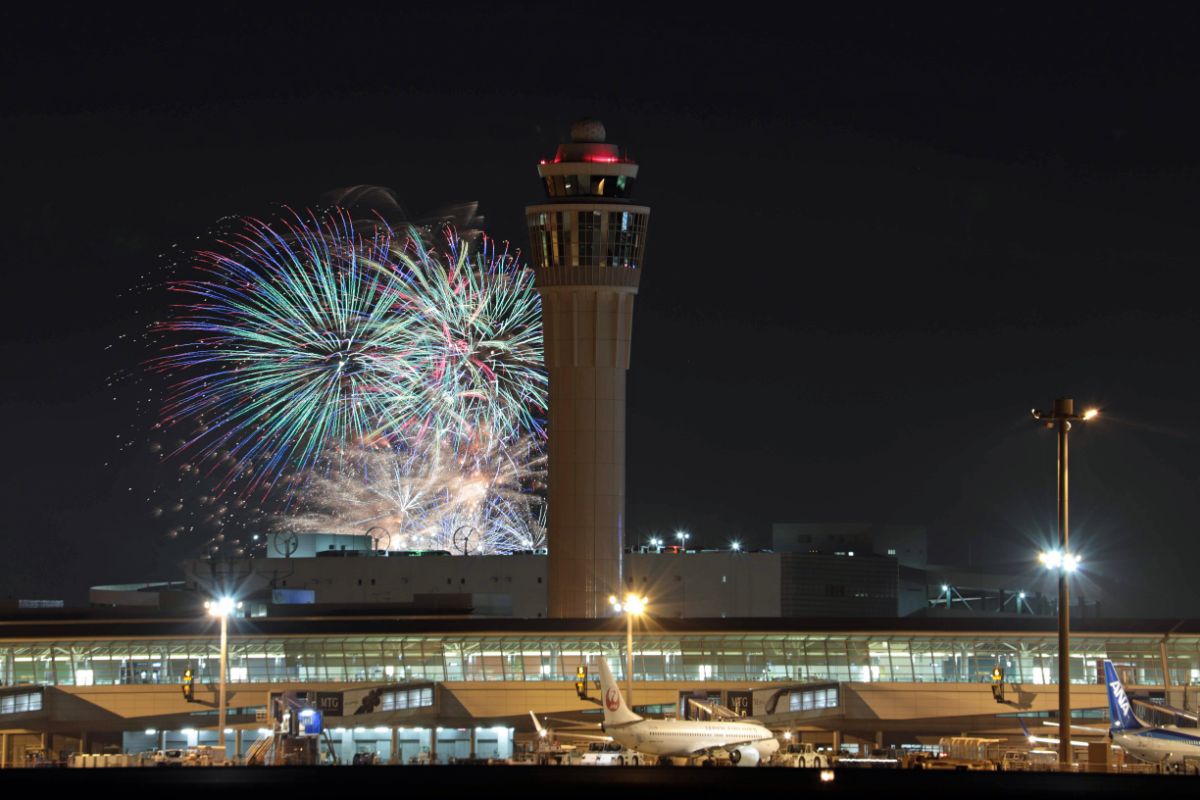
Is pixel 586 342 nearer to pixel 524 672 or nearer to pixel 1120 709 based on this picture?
pixel 524 672

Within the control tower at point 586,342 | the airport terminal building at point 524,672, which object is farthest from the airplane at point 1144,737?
the control tower at point 586,342

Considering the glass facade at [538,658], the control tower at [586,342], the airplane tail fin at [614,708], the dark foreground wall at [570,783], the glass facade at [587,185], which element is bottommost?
the dark foreground wall at [570,783]

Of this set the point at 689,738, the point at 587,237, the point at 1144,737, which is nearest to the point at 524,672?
the point at 587,237

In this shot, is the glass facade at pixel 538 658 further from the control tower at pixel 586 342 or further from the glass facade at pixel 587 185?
the glass facade at pixel 587 185

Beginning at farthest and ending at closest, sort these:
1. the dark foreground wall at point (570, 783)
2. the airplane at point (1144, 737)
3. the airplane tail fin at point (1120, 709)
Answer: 1. the airplane tail fin at point (1120, 709)
2. the airplane at point (1144, 737)
3. the dark foreground wall at point (570, 783)

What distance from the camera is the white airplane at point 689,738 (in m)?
102

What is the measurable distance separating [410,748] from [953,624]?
32.8 m

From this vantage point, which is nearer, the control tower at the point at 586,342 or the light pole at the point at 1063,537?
the light pole at the point at 1063,537

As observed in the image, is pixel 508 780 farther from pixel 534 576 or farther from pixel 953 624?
pixel 534 576

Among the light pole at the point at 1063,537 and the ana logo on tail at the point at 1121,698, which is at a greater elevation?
the light pole at the point at 1063,537

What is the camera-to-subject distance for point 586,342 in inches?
5655

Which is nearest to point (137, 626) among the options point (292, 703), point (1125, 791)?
point (292, 703)

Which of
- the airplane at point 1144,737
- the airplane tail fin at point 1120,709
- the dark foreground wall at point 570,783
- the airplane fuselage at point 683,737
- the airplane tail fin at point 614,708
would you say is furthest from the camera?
the airplane tail fin at point 614,708

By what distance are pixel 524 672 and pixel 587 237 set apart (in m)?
28.5
